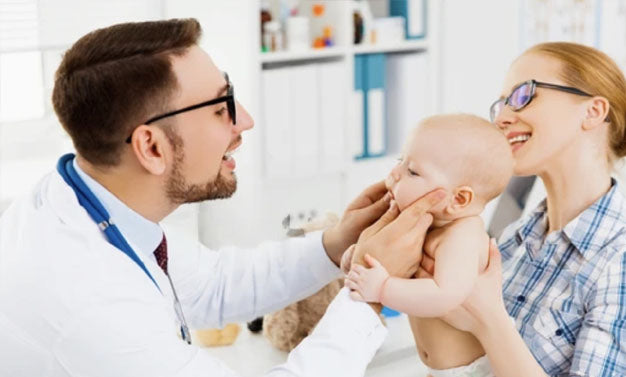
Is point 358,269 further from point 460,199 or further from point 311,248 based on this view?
point 311,248

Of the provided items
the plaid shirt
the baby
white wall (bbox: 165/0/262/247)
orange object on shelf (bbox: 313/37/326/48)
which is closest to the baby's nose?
the baby

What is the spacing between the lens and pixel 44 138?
2.87 m

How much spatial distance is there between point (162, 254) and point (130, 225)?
123 mm

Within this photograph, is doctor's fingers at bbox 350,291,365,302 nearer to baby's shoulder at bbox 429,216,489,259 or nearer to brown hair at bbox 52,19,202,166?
baby's shoulder at bbox 429,216,489,259

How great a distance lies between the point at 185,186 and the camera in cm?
160

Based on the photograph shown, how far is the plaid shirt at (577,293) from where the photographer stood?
1.47m

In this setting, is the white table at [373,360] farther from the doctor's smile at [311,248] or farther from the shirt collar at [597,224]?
the shirt collar at [597,224]

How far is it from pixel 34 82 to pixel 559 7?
203 centimetres

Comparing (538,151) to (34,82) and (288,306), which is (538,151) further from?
(34,82)

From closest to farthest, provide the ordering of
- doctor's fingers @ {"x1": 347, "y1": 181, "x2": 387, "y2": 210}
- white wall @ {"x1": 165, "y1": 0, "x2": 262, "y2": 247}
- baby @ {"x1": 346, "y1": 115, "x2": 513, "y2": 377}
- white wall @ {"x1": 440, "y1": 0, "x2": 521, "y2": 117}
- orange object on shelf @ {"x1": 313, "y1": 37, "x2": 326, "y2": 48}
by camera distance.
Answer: baby @ {"x1": 346, "y1": 115, "x2": 513, "y2": 377}
doctor's fingers @ {"x1": 347, "y1": 181, "x2": 387, "y2": 210}
white wall @ {"x1": 165, "y1": 0, "x2": 262, "y2": 247}
orange object on shelf @ {"x1": 313, "y1": 37, "x2": 326, "y2": 48}
white wall @ {"x1": 440, "y1": 0, "x2": 521, "y2": 117}

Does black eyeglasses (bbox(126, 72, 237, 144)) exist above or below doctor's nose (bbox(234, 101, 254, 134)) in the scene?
above

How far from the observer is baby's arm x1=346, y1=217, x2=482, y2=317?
1449 millimetres

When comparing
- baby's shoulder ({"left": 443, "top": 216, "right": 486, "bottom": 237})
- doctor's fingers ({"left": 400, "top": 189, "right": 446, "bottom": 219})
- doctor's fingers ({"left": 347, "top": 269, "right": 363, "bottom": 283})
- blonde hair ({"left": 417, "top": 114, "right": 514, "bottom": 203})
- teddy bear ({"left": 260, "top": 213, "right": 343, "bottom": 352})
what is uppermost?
blonde hair ({"left": 417, "top": 114, "right": 514, "bottom": 203})

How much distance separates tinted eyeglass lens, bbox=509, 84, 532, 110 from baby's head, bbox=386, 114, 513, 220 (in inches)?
4.8
